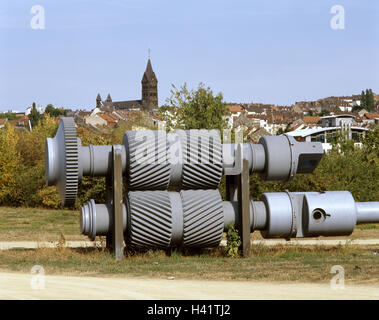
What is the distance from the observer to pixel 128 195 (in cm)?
1608

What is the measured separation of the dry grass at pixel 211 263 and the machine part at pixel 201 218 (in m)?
0.45

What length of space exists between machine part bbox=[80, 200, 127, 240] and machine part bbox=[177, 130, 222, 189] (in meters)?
1.76

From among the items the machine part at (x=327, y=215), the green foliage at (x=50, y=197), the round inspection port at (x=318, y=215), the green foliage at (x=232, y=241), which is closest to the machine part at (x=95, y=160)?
the green foliage at (x=232, y=241)

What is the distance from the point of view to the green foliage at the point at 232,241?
16.3 m

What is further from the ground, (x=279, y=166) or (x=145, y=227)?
(x=279, y=166)

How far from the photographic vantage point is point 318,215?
54.4 feet

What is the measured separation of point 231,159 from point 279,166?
47.2 inches

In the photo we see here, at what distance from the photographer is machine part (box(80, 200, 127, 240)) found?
15969 millimetres

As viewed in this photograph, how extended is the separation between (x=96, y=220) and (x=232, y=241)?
333 centimetres

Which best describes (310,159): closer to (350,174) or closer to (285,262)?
(285,262)

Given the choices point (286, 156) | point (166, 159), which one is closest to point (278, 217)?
point (286, 156)

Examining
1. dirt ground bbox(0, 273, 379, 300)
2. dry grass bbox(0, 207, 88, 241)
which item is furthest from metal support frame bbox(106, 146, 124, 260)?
dry grass bbox(0, 207, 88, 241)

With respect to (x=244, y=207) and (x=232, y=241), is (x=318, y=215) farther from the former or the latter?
(x=232, y=241)
